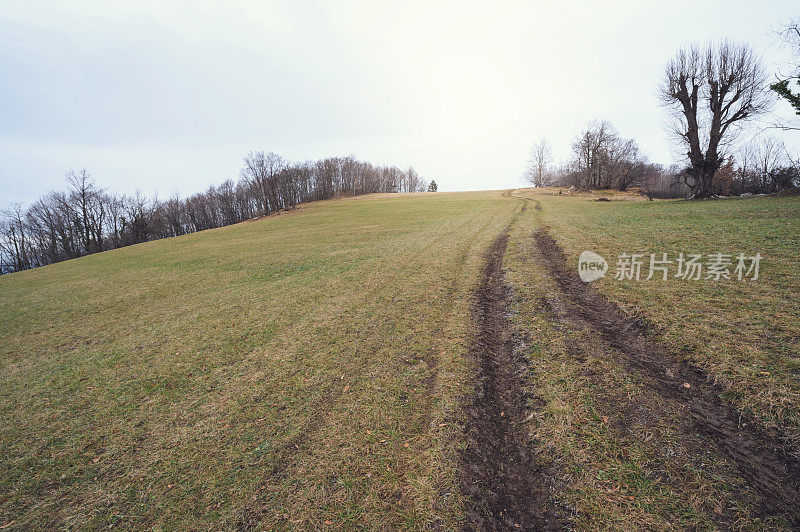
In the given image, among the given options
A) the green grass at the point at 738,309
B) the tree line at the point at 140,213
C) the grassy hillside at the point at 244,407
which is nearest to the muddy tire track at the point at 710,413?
the green grass at the point at 738,309

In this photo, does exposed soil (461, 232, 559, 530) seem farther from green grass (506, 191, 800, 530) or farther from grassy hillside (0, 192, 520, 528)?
grassy hillside (0, 192, 520, 528)

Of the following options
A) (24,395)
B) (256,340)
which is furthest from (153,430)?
(24,395)

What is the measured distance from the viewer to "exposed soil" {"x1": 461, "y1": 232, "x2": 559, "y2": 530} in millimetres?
3211

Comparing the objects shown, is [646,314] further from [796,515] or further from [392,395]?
[392,395]

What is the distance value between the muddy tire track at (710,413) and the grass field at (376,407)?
0.39 feet

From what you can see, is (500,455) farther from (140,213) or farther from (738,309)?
(140,213)

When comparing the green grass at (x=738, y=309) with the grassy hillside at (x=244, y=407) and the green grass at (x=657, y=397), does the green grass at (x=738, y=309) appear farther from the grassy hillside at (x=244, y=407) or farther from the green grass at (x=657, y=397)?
the grassy hillside at (x=244, y=407)

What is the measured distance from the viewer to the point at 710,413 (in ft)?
13.5

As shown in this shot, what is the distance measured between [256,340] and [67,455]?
12.5 ft

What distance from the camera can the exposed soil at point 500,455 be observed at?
10.5 ft

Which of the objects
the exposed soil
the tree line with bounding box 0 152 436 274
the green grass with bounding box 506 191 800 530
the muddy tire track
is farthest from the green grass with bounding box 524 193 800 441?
the tree line with bounding box 0 152 436 274

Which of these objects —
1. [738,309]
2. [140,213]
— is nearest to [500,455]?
[738,309]

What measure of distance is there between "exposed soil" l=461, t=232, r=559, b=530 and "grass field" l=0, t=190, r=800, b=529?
14cm

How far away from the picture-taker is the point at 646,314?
21.9 ft
